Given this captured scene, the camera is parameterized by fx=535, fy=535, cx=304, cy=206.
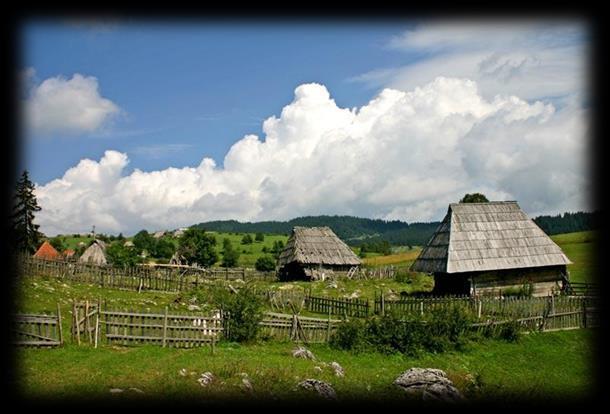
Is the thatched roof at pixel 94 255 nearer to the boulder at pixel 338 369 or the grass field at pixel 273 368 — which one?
the grass field at pixel 273 368

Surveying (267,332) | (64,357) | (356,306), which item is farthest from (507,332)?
(64,357)

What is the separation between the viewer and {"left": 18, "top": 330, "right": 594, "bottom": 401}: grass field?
10570mm

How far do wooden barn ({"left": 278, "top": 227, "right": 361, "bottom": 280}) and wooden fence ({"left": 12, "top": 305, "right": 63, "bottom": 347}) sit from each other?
1118 inches

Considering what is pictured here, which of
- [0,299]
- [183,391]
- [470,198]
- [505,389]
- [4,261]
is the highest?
[470,198]

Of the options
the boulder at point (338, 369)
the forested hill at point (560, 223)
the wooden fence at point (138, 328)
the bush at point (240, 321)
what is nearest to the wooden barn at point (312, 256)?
the bush at point (240, 321)

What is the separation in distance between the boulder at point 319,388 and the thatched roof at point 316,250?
30.2 meters

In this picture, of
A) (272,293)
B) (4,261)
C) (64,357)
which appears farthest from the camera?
(272,293)

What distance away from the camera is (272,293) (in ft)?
85.6

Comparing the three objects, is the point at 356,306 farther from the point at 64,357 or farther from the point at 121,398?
the point at 121,398

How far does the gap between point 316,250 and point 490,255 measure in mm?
18410

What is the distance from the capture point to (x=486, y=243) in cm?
2819

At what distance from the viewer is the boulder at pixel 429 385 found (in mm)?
11469

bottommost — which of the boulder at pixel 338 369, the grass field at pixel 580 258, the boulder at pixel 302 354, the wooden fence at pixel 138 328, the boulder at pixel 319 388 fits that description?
the boulder at pixel 338 369

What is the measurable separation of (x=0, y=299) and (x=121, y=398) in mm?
6669
